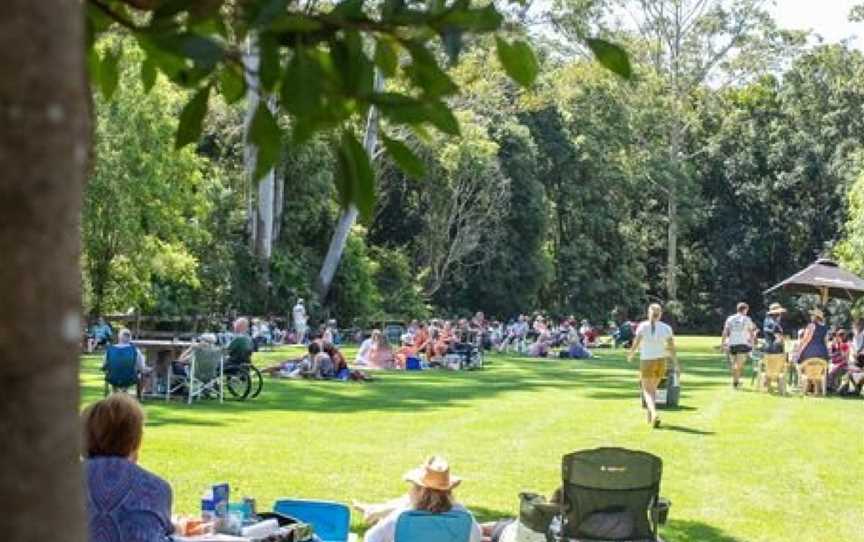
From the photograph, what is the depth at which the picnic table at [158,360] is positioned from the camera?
18547 mm

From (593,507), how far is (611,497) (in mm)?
114

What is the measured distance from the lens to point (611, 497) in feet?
24.8

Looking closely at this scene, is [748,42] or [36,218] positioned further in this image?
[748,42]

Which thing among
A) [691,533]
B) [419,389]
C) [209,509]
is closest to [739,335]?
[419,389]

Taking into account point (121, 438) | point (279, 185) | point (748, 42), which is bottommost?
point (121, 438)

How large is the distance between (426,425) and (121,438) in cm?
1110

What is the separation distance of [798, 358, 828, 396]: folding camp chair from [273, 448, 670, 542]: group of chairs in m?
15.2

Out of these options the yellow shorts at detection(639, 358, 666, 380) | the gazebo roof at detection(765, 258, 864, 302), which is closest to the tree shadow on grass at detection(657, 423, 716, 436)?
the yellow shorts at detection(639, 358, 666, 380)

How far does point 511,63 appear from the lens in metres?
2.00

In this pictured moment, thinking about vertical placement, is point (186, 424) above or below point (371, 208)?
below

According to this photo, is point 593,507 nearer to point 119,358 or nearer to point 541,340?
point 119,358

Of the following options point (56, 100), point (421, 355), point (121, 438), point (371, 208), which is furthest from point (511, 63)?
point (421, 355)

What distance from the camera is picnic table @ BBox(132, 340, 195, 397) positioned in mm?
18547

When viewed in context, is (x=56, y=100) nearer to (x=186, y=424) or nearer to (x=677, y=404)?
(x=186, y=424)
